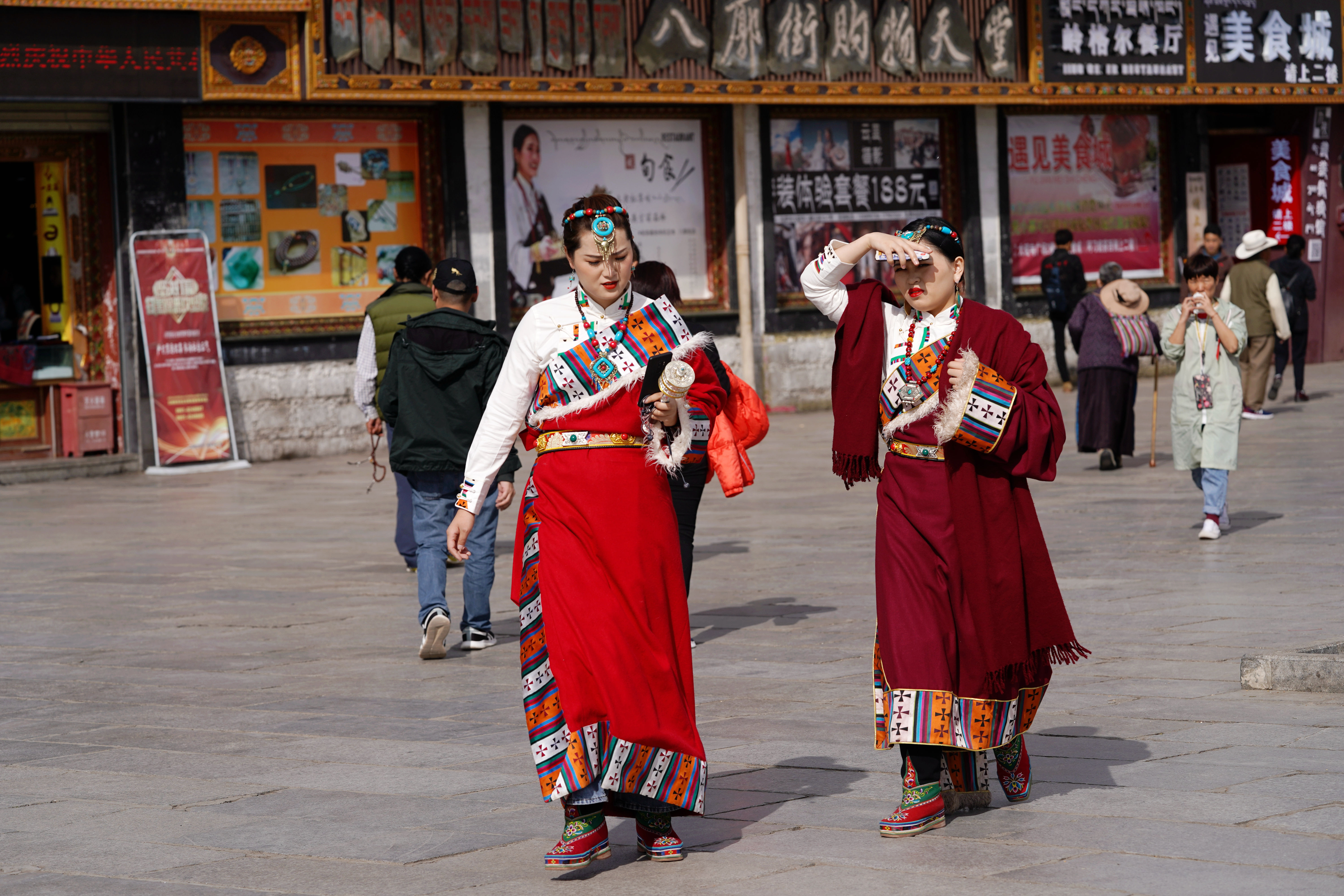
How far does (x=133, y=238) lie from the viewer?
17.0m

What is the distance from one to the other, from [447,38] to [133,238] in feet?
12.2

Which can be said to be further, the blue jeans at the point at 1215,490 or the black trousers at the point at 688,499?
the blue jeans at the point at 1215,490

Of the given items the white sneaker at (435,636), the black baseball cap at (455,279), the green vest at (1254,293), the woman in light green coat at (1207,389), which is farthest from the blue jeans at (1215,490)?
the green vest at (1254,293)

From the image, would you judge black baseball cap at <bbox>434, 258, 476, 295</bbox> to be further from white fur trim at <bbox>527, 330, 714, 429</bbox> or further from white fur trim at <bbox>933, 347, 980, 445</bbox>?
white fur trim at <bbox>933, 347, 980, 445</bbox>

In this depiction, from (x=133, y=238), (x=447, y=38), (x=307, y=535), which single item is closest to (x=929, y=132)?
(x=447, y=38)

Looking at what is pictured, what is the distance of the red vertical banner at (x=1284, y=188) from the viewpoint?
84.3 ft

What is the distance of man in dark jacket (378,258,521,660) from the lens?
851 cm

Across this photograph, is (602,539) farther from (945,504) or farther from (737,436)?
(737,436)

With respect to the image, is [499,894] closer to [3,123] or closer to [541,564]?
[541,564]

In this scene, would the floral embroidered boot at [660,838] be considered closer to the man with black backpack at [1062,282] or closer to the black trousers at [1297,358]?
the black trousers at [1297,358]

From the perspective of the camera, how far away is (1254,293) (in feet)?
61.2

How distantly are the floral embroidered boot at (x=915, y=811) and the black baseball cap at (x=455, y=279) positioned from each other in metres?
4.19

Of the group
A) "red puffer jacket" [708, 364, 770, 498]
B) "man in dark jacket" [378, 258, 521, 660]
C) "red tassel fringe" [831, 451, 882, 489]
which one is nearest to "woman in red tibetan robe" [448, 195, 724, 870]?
"red tassel fringe" [831, 451, 882, 489]

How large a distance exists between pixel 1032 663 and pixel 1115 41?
19.2 metres
